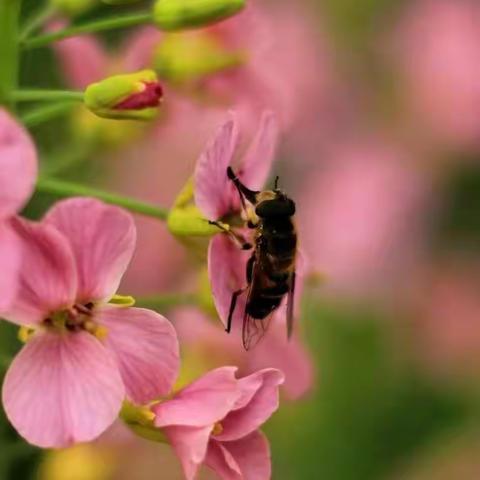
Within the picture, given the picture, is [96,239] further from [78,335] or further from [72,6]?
[72,6]

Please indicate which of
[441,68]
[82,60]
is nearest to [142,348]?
[82,60]

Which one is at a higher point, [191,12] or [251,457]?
[191,12]

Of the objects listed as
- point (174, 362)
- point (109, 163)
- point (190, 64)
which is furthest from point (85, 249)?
point (109, 163)

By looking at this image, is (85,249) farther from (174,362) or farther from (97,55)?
(97,55)

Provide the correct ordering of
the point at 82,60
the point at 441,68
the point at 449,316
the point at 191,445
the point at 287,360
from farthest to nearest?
the point at 441,68 < the point at 449,316 < the point at 82,60 < the point at 287,360 < the point at 191,445

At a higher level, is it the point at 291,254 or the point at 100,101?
the point at 100,101

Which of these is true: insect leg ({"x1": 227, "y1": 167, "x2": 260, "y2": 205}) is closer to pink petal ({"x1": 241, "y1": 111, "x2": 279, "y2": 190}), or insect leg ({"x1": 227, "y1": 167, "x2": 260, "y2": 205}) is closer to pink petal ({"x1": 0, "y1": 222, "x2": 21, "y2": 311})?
pink petal ({"x1": 241, "y1": 111, "x2": 279, "y2": 190})

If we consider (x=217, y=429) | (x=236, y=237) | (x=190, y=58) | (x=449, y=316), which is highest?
(x=190, y=58)
